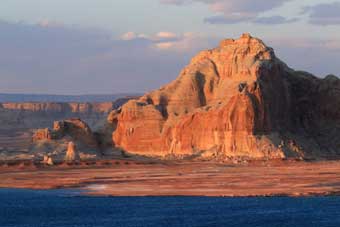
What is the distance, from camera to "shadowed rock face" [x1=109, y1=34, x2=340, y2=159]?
401 feet

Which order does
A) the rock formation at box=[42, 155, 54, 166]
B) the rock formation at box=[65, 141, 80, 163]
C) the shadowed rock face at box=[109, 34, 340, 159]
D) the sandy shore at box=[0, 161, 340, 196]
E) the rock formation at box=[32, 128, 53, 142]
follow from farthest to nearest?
the rock formation at box=[32, 128, 53, 142]
the rock formation at box=[65, 141, 80, 163]
the shadowed rock face at box=[109, 34, 340, 159]
the rock formation at box=[42, 155, 54, 166]
the sandy shore at box=[0, 161, 340, 196]

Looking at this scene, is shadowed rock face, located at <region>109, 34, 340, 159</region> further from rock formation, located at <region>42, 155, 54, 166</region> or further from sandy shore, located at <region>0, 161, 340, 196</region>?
rock formation, located at <region>42, 155, 54, 166</region>

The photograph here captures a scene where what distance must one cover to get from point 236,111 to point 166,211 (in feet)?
196

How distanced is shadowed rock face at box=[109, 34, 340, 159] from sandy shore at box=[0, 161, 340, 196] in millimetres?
8093

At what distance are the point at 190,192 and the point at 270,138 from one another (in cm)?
4800

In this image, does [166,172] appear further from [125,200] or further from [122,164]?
[125,200]

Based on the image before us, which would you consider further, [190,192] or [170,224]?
[190,192]

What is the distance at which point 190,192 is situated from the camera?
3034 inches

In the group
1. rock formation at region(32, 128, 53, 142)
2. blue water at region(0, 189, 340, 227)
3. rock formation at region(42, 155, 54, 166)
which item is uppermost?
rock formation at region(32, 128, 53, 142)

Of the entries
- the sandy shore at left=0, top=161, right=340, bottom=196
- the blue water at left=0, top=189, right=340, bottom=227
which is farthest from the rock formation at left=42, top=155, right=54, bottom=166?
the blue water at left=0, top=189, right=340, bottom=227

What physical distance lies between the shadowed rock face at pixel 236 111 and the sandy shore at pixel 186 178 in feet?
26.6

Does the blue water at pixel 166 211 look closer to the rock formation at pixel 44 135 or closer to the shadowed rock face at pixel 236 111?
the shadowed rock face at pixel 236 111

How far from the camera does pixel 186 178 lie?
91.9m

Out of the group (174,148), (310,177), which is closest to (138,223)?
(310,177)
